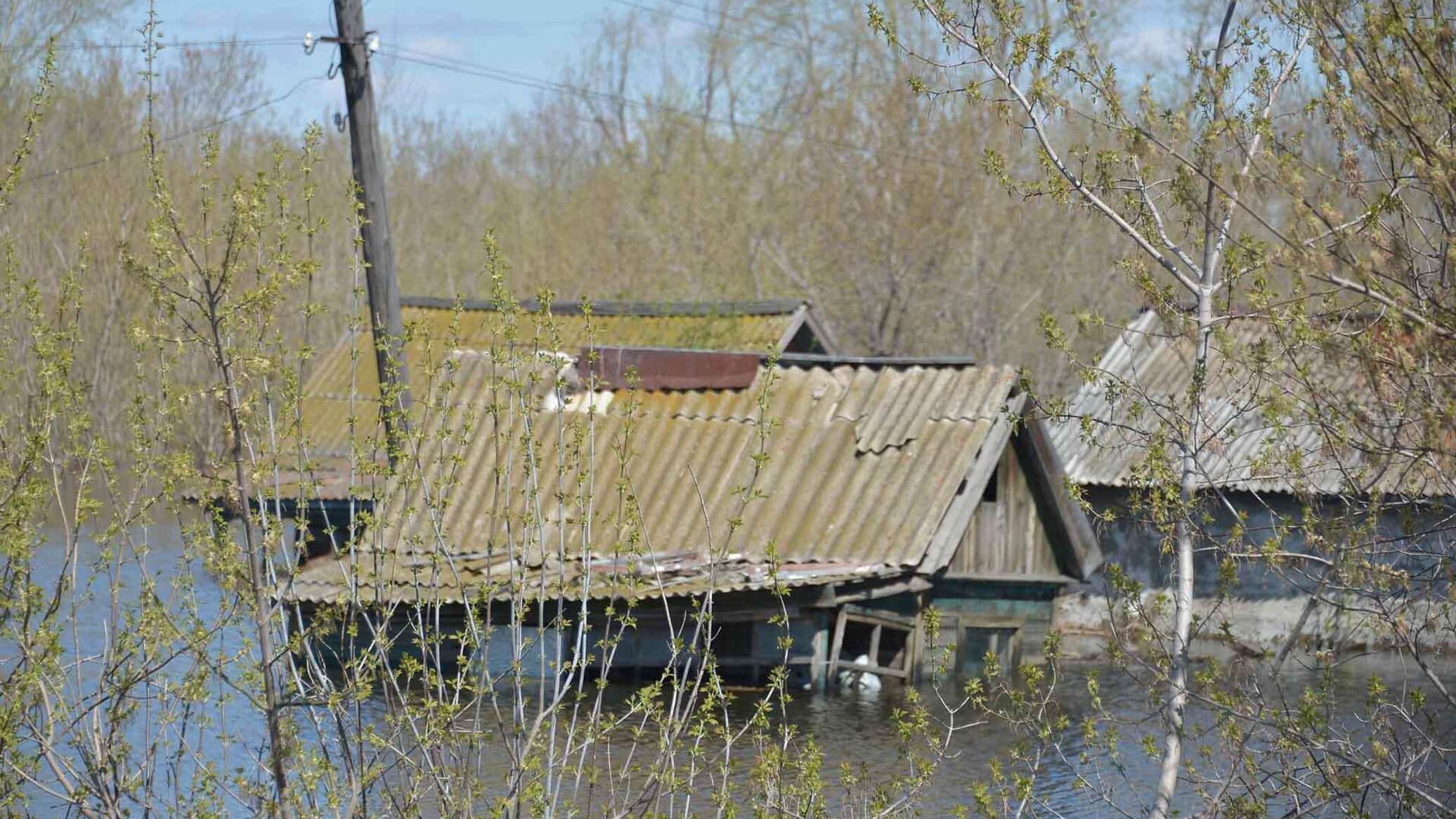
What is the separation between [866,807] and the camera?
7039 mm

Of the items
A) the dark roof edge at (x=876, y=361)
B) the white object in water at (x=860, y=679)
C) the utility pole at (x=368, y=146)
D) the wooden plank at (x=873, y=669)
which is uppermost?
the utility pole at (x=368, y=146)

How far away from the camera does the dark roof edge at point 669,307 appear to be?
2630cm

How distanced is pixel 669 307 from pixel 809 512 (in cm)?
1080

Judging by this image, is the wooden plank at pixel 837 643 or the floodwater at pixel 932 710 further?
the wooden plank at pixel 837 643

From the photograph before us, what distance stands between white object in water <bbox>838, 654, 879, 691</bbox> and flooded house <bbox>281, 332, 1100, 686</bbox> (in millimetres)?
63

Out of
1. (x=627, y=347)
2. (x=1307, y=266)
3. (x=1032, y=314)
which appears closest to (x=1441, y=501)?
(x=1307, y=266)

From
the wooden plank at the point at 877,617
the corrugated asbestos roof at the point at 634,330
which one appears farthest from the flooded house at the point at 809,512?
the corrugated asbestos roof at the point at 634,330

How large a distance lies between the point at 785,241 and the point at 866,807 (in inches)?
1091

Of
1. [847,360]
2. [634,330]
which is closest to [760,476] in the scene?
[847,360]

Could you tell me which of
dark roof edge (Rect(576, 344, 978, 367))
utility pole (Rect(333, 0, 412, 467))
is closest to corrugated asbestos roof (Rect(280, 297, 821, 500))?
dark roof edge (Rect(576, 344, 978, 367))

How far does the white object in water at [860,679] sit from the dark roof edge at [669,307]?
30.6ft

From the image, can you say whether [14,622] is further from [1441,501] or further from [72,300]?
[1441,501]

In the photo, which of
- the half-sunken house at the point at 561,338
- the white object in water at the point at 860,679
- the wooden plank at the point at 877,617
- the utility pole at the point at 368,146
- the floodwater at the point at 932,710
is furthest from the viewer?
the half-sunken house at the point at 561,338

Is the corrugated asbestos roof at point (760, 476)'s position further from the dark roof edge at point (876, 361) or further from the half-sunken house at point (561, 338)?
the half-sunken house at point (561, 338)
